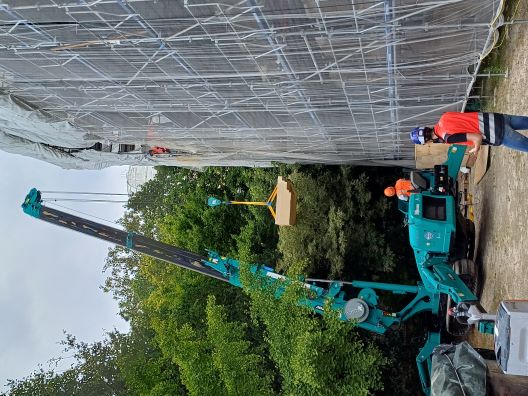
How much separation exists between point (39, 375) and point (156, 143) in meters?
8.43

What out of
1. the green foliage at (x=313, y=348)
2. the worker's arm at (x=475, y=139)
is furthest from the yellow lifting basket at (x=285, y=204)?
the worker's arm at (x=475, y=139)

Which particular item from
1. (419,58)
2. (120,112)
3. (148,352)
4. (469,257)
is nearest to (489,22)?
(419,58)

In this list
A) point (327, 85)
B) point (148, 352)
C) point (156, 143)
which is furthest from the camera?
point (148, 352)

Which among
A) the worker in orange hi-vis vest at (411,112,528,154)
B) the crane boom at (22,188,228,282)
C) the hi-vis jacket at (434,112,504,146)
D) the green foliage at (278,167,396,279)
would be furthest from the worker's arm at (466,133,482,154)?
the crane boom at (22,188,228,282)

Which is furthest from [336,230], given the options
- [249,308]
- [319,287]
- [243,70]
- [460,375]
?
[460,375]

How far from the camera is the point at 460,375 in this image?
19.4 feet

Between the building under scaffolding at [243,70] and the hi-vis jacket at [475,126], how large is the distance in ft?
4.54

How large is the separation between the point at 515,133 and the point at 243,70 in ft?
14.1

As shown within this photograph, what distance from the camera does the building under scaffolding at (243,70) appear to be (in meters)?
7.30

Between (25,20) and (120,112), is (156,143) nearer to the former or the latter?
(120,112)

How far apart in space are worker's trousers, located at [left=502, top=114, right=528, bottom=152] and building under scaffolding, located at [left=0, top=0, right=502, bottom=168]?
1576 millimetres

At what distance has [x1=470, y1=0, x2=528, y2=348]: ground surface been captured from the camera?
7.91m

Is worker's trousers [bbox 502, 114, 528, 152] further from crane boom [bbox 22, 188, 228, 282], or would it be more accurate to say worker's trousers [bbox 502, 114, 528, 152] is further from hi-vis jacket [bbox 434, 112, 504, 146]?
crane boom [bbox 22, 188, 228, 282]

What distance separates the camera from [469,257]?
11.3 meters
